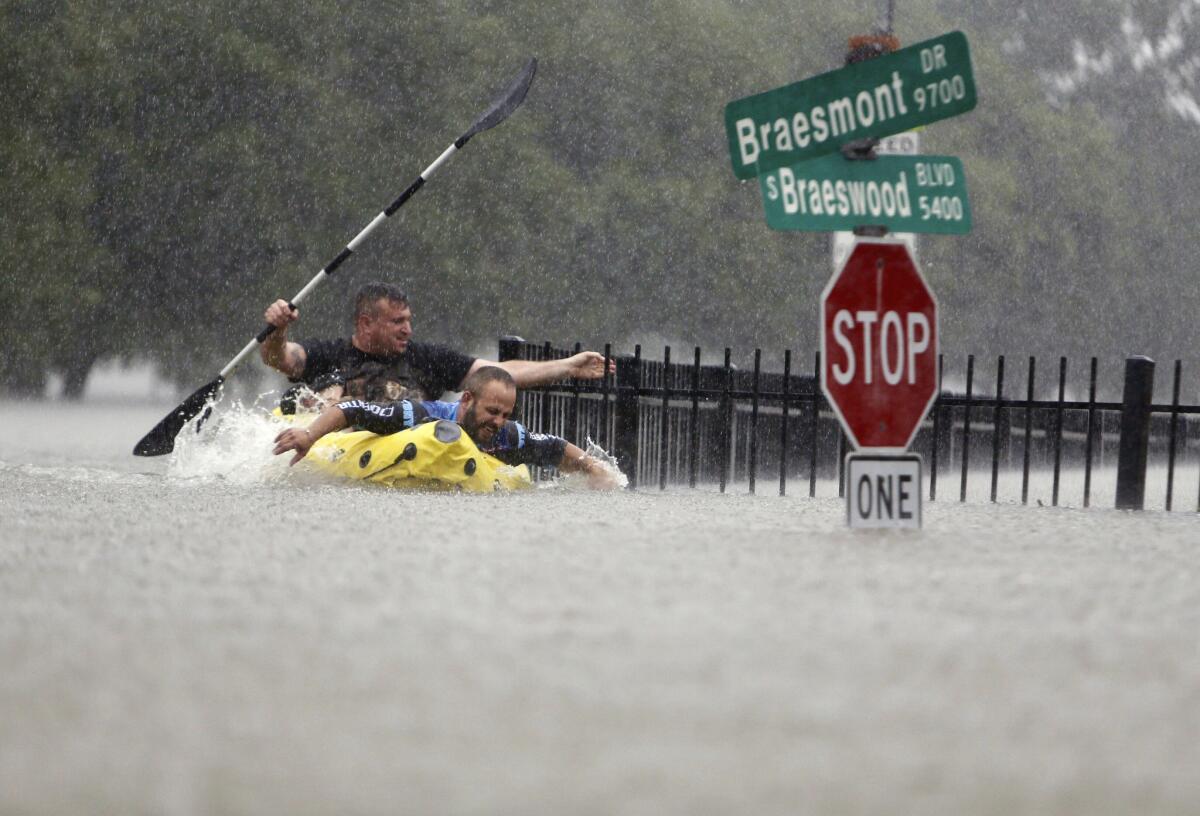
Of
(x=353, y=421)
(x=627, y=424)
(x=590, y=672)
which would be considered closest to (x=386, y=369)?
(x=353, y=421)

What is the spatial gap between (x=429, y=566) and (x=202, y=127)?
25255 mm

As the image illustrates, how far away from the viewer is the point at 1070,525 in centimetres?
1001

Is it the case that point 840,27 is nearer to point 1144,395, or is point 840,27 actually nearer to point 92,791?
point 1144,395

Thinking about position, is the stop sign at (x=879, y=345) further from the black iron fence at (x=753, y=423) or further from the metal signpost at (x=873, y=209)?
the black iron fence at (x=753, y=423)

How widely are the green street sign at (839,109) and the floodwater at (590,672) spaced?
1773 millimetres

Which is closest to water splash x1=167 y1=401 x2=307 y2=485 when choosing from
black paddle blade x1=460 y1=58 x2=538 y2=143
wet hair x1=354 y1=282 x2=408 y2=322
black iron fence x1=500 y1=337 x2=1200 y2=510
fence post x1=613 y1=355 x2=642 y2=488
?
wet hair x1=354 y1=282 x2=408 y2=322

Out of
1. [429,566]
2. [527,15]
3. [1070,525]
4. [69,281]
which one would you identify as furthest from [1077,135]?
[429,566]

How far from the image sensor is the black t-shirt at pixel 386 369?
12930mm

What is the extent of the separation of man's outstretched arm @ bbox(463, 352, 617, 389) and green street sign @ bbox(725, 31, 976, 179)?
167 inches

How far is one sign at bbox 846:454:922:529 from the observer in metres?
8.31

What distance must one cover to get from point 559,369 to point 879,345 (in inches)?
185

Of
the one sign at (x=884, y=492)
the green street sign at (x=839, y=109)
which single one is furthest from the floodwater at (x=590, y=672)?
the green street sign at (x=839, y=109)

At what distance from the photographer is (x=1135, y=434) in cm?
1212

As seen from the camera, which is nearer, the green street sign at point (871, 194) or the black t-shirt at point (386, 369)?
the green street sign at point (871, 194)
